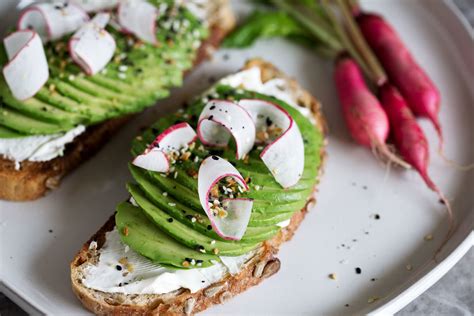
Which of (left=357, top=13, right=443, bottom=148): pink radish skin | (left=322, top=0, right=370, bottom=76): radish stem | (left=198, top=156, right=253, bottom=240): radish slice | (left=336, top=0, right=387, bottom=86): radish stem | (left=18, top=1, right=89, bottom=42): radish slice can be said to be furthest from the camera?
(left=322, top=0, right=370, bottom=76): radish stem

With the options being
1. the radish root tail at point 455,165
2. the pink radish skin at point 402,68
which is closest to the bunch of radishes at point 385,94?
the pink radish skin at point 402,68

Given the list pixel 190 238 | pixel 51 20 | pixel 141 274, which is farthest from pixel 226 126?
pixel 51 20

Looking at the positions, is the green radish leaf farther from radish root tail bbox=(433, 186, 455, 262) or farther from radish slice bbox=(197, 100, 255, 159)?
radish root tail bbox=(433, 186, 455, 262)

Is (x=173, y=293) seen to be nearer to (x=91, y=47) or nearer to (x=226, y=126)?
(x=226, y=126)

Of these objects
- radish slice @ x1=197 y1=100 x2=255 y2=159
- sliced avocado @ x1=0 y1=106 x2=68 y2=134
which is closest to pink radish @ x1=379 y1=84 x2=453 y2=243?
radish slice @ x1=197 y1=100 x2=255 y2=159

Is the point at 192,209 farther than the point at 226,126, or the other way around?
the point at 226,126

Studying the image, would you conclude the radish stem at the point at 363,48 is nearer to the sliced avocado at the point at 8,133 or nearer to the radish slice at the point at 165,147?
the radish slice at the point at 165,147
